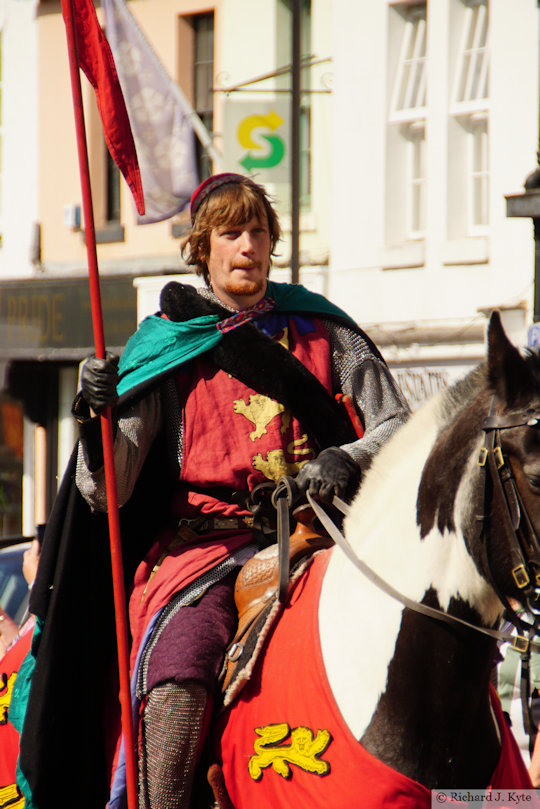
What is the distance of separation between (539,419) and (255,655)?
106cm

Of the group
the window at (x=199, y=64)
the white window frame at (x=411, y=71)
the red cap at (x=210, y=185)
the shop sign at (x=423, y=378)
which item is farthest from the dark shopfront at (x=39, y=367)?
the red cap at (x=210, y=185)

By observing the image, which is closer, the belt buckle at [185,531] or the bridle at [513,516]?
the bridle at [513,516]

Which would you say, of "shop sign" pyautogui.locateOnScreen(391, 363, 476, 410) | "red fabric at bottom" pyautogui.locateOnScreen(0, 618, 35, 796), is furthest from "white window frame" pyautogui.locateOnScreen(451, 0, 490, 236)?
"red fabric at bottom" pyautogui.locateOnScreen(0, 618, 35, 796)

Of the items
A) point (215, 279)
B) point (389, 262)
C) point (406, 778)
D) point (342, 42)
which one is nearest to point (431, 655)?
point (406, 778)

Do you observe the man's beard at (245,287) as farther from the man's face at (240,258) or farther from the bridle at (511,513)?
the bridle at (511,513)

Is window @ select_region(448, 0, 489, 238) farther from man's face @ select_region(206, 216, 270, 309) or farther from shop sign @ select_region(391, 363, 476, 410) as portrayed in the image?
man's face @ select_region(206, 216, 270, 309)

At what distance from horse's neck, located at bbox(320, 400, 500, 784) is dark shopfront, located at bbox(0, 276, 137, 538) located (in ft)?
34.7

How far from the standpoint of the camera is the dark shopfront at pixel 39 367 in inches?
532

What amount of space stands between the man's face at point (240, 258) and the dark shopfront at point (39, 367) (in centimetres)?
971

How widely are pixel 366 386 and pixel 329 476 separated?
612 mm

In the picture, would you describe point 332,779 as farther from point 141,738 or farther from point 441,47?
point 441,47

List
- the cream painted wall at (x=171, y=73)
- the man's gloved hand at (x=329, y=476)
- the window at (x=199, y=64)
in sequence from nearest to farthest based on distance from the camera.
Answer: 1. the man's gloved hand at (x=329, y=476)
2. the cream painted wall at (x=171, y=73)
3. the window at (x=199, y=64)

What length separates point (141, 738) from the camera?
3.08 meters

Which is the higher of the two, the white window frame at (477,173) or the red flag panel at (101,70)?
the white window frame at (477,173)
